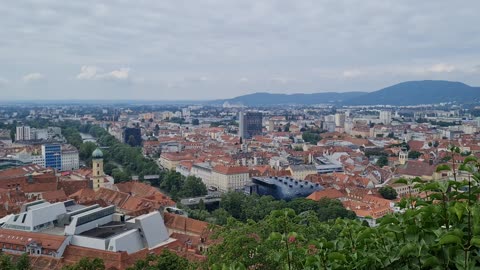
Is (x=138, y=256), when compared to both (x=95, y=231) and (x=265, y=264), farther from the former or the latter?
(x=265, y=264)

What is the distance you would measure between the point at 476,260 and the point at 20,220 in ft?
68.2

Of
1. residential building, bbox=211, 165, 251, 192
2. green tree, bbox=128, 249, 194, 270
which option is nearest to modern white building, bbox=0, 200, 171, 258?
green tree, bbox=128, 249, 194, 270

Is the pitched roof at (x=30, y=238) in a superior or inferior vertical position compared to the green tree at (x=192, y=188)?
superior

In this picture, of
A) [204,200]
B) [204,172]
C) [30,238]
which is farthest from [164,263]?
[204,172]

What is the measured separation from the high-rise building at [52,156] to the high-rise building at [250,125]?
122ft

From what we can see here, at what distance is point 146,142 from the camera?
65.0 meters

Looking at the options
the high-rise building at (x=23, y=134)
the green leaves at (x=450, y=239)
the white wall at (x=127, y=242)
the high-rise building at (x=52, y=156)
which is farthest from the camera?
the high-rise building at (x=23, y=134)

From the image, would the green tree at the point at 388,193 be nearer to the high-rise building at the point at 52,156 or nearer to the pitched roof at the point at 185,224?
the pitched roof at the point at 185,224

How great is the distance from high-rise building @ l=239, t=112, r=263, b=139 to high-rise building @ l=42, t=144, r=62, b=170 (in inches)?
1468

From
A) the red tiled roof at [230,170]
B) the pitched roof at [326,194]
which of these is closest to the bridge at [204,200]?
the red tiled roof at [230,170]

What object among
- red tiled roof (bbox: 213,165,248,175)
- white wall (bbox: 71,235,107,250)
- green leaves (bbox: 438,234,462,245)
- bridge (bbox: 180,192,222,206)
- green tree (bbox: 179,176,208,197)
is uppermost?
green leaves (bbox: 438,234,462,245)

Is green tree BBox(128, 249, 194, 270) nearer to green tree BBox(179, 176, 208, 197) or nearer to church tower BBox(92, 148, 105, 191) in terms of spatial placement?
church tower BBox(92, 148, 105, 191)

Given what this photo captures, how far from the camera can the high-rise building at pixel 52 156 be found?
49.4m

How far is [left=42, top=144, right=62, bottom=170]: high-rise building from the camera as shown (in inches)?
1944
